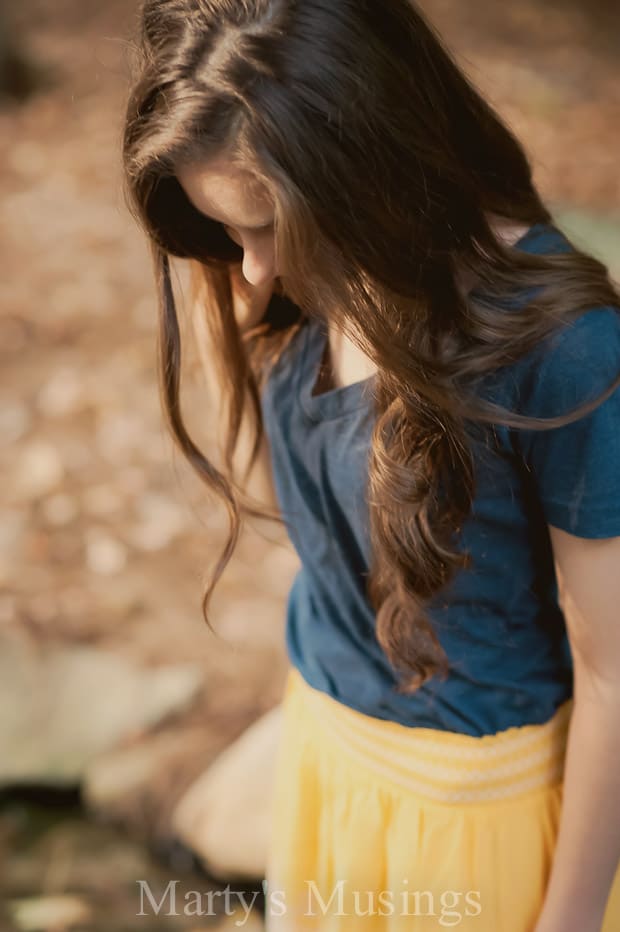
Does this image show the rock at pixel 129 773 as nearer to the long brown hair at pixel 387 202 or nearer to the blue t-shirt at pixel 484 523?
the blue t-shirt at pixel 484 523

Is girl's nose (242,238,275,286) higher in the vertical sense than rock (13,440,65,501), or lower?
higher

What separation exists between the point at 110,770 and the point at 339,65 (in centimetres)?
163

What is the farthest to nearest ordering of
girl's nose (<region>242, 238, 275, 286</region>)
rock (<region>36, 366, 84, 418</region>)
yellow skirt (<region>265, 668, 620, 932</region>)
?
rock (<region>36, 366, 84, 418</region>)
yellow skirt (<region>265, 668, 620, 932</region>)
girl's nose (<region>242, 238, 275, 286</region>)

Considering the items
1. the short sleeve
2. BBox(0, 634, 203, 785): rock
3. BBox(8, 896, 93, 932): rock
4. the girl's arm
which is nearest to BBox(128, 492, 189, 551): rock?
BBox(0, 634, 203, 785): rock

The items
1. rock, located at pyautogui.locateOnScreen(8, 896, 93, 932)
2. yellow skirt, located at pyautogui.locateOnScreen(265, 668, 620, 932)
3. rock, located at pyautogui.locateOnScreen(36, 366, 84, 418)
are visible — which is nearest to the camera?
yellow skirt, located at pyautogui.locateOnScreen(265, 668, 620, 932)

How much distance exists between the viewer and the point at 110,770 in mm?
2047

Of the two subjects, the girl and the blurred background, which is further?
the blurred background

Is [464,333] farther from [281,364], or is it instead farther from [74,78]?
[74,78]

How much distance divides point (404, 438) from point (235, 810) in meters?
1.18

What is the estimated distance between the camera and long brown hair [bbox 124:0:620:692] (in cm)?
82

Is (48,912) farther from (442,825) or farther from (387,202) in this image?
(387,202)

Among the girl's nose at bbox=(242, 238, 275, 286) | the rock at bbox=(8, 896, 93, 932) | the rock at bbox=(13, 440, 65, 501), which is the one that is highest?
the girl's nose at bbox=(242, 238, 275, 286)

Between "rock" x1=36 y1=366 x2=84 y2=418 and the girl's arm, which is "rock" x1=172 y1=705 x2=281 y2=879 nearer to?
the girl's arm

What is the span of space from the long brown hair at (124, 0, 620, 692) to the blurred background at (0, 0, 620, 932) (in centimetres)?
17
